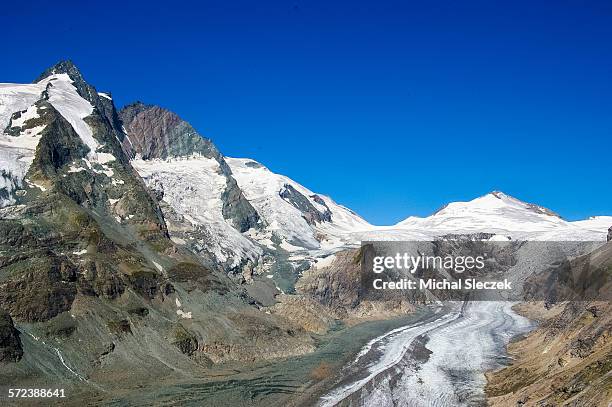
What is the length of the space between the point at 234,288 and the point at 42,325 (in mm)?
41626

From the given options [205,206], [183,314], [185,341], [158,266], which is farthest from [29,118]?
[205,206]

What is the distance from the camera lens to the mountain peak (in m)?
166

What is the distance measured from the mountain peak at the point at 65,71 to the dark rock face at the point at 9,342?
121075 millimetres

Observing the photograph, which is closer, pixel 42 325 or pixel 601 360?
pixel 601 360

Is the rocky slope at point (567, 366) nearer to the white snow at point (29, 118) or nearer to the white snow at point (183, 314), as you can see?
the white snow at point (183, 314)

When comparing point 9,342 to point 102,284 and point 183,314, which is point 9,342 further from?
point 183,314

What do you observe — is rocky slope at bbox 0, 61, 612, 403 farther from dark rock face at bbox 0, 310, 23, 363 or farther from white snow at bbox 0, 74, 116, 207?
white snow at bbox 0, 74, 116, 207

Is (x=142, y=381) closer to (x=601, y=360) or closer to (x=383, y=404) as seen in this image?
(x=383, y=404)

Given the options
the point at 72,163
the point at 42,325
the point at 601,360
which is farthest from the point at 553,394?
the point at 72,163

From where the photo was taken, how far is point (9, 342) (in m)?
58.1

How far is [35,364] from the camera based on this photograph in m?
58.0

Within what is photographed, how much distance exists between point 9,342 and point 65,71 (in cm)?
12641

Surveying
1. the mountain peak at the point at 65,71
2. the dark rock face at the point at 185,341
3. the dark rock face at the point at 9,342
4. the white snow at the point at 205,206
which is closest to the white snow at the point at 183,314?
the dark rock face at the point at 185,341

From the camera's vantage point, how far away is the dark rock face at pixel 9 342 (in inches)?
2242
